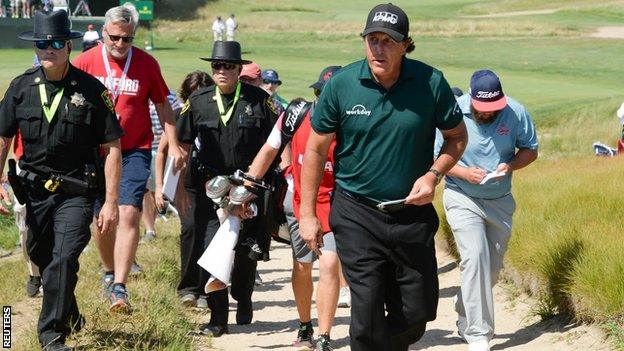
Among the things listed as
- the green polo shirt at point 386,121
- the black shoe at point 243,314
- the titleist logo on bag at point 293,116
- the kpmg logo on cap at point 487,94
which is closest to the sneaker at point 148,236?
the black shoe at point 243,314

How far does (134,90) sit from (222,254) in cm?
153

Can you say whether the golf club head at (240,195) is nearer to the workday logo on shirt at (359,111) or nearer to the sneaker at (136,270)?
the workday logo on shirt at (359,111)

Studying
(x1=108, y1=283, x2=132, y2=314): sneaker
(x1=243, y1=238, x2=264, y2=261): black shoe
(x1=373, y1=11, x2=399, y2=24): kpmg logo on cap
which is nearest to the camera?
(x1=373, y1=11, x2=399, y2=24): kpmg logo on cap

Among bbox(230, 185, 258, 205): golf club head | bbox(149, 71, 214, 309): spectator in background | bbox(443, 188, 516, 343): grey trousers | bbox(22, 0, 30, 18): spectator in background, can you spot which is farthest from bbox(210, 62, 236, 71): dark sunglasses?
bbox(22, 0, 30, 18): spectator in background

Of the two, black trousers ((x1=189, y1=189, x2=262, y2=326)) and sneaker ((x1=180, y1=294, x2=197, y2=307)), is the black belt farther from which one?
sneaker ((x1=180, y1=294, x2=197, y2=307))

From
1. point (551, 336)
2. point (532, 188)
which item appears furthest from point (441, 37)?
point (551, 336)

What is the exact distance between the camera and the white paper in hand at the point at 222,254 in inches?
295

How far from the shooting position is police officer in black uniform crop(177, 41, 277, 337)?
26.7 feet

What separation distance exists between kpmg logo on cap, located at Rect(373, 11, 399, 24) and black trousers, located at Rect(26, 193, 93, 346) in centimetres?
212

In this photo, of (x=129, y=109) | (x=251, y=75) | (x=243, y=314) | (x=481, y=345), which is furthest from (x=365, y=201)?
(x=251, y=75)

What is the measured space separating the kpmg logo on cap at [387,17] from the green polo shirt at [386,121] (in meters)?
0.23

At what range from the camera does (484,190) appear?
770 centimetres

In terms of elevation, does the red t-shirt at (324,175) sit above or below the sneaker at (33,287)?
above

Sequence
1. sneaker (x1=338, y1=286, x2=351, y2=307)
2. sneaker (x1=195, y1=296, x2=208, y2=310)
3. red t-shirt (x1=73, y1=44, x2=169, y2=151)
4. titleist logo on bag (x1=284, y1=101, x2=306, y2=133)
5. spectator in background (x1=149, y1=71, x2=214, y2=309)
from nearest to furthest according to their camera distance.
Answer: titleist logo on bag (x1=284, y1=101, x2=306, y2=133)
red t-shirt (x1=73, y1=44, x2=169, y2=151)
spectator in background (x1=149, y1=71, x2=214, y2=309)
sneaker (x1=195, y1=296, x2=208, y2=310)
sneaker (x1=338, y1=286, x2=351, y2=307)
